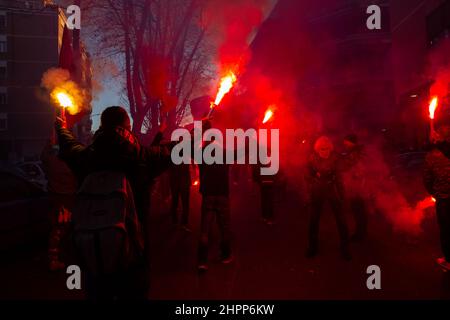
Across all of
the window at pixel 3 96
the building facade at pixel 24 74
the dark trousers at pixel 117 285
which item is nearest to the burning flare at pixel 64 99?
the dark trousers at pixel 117 285

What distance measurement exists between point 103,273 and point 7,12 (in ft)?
181

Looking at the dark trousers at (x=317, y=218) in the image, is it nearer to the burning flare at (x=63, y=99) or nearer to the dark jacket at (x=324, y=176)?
the dark jacket at (x=324, y=176)

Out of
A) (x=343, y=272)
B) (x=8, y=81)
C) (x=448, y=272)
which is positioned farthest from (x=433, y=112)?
(x=8, y=81)

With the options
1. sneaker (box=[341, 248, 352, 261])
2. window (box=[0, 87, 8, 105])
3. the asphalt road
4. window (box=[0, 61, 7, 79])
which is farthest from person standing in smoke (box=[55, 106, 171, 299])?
window (box=[0, 61, 7, 79])

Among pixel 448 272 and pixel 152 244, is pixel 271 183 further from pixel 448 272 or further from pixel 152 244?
pixel 448 272

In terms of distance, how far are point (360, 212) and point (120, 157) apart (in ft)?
17.2

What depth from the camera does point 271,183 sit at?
28.2ft

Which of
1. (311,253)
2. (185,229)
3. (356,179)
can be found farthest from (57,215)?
(356,179)

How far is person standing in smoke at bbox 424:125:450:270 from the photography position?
5223mm

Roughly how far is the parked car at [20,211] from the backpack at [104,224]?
423 cm

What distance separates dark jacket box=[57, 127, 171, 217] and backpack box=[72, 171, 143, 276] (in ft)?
0.38

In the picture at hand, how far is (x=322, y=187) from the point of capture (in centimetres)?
608

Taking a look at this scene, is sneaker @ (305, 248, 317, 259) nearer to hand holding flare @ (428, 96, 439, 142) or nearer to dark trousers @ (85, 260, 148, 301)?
hand holding flare @ (428, 96, 439, 142)

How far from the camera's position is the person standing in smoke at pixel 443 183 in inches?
206
